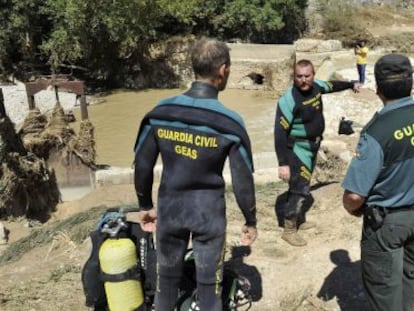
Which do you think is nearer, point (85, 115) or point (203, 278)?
point (203, 278)

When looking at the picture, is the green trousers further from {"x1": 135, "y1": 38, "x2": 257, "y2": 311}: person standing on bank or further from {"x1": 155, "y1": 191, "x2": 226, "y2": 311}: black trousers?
{"x1": 155, "y1": 191, "x2": 226, "y2": 311}: black trousers

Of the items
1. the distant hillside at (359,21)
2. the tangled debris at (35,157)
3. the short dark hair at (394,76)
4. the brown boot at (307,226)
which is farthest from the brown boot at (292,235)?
the distant hillside at (359,21)

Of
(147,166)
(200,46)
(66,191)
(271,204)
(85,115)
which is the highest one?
(200,46)

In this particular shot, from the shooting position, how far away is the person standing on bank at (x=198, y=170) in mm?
2682

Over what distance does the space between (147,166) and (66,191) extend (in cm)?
575

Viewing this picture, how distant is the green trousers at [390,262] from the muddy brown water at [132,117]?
11.3 metres

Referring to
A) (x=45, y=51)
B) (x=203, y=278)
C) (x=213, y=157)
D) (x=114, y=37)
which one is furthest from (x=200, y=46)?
(x=45, y=51)

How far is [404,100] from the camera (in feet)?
8.52

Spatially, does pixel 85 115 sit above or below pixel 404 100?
below

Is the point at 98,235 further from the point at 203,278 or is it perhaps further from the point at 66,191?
the point at 66,191

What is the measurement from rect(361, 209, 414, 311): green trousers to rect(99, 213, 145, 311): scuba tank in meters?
1.39

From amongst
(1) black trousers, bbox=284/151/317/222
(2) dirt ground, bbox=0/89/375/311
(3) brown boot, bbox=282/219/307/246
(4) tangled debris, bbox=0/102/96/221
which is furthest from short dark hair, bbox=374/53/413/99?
(4) tangled debris, bbox=0/102/96/221

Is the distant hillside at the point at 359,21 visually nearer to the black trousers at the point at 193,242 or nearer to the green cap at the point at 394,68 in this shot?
the green cap at the point at 394,68

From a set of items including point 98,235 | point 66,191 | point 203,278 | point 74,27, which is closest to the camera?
point 203,278
